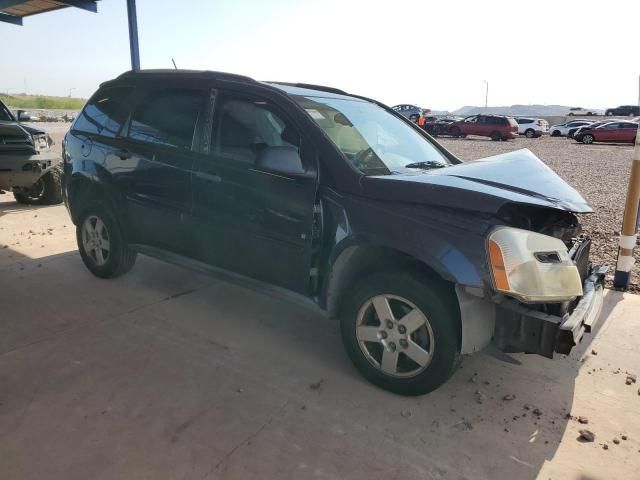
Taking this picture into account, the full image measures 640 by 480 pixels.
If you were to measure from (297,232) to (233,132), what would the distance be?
936 millimetres

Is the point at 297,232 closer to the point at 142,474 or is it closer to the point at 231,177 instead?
the point at 231,177

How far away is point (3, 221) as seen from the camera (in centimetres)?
700

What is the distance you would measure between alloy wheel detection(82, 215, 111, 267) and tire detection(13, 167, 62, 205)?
3.80 metres

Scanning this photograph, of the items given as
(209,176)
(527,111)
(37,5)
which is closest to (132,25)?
(37,5)

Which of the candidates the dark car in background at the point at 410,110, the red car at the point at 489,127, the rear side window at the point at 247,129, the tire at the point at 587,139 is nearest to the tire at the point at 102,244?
the rear side window at the point at 247,129

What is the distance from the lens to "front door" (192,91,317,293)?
323cm

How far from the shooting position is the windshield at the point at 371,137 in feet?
10.7

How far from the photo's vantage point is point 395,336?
2.93 meters

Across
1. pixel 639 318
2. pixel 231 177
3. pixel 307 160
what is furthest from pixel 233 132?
pixel 639 318

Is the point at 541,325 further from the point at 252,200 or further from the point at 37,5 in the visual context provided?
the point at 37,5

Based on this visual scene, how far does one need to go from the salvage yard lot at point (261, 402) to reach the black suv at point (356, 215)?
0.35m

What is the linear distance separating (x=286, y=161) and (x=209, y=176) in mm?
750

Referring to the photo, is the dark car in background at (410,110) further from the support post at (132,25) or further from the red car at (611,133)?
the support post at (132,25)

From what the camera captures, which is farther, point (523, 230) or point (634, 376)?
point (634, 376)
